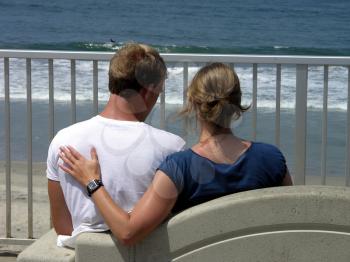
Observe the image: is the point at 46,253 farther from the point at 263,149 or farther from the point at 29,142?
the point at 29,142

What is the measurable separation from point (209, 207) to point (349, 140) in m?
2.30

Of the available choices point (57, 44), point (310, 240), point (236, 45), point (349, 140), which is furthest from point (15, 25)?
point (310, 240)

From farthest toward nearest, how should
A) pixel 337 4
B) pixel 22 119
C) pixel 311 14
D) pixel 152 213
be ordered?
pixel 337 4 → pixel 311 14 → pixel 22 119 → pixel 152 213

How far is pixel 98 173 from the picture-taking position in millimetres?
2848

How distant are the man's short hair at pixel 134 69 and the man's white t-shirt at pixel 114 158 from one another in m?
0.14

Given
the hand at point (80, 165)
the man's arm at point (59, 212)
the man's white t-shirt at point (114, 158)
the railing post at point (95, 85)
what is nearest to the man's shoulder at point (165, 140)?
the man's white t-shirt at point (114, 158)

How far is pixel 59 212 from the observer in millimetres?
3086

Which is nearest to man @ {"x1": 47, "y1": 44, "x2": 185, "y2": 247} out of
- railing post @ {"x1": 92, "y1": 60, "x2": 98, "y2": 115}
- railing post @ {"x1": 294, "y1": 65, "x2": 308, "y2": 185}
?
railing post @ {"x1": 92, "y1": 60, "x2": 98, "y2": 115}

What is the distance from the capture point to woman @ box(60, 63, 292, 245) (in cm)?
261

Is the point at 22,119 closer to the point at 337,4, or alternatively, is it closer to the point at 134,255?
the point at 134,255

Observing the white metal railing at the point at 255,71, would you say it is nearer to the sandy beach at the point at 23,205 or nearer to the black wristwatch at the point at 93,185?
the sandy beach at the point at 23,205

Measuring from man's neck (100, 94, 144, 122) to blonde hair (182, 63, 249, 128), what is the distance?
1.05 ft

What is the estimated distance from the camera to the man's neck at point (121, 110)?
2.97 meters

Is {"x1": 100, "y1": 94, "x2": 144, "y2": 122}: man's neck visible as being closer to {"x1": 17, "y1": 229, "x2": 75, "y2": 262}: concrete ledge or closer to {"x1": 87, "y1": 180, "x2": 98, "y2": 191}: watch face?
{"x1": 87, "y1": 180, "x2": 98, "y2": 191}: watch face
